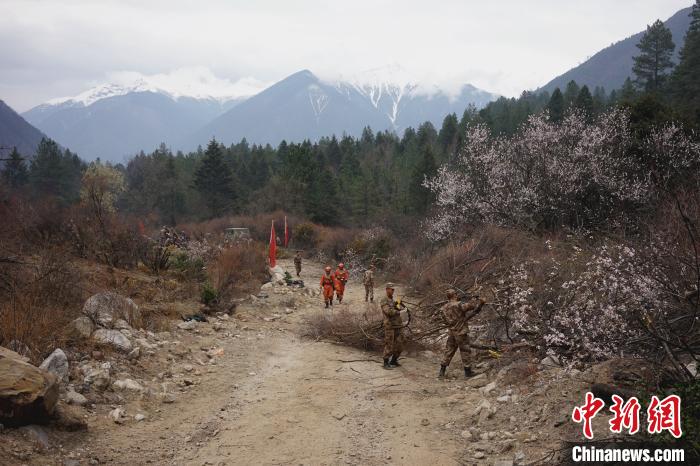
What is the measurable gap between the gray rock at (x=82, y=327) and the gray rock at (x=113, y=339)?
0.39 feet

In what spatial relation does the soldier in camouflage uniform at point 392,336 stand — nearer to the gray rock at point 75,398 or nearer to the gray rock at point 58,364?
the gray rock at point 75,398

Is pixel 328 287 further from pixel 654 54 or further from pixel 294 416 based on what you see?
pixel 654 54

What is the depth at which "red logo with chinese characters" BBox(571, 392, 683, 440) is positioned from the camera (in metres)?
4.61

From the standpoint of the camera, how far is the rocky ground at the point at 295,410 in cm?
569

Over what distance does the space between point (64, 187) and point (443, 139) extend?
55.8 m

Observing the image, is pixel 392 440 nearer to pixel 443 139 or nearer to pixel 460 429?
pixel 460 429

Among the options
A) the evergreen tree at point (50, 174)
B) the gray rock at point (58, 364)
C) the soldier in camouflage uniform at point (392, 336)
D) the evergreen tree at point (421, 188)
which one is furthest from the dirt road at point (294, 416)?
the evergreen tree at point (50, 174)

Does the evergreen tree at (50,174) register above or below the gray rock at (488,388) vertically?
above

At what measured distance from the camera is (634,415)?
4984 mm

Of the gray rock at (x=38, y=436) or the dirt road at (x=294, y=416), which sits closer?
the gray rock at (x=38, y=436)

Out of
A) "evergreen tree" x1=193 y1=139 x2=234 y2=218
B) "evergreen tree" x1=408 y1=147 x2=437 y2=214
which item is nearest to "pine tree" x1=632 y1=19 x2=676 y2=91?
"evergreen tree" x1=408 y1=147 x2=437 y2=214

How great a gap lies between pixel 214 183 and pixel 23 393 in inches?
1982

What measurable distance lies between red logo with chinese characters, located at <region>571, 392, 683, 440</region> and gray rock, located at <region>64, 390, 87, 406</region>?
21.5 feet

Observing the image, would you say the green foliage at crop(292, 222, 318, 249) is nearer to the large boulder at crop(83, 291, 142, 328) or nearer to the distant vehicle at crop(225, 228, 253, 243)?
the distant vehicle at crop(225, 228, 253, 243)
